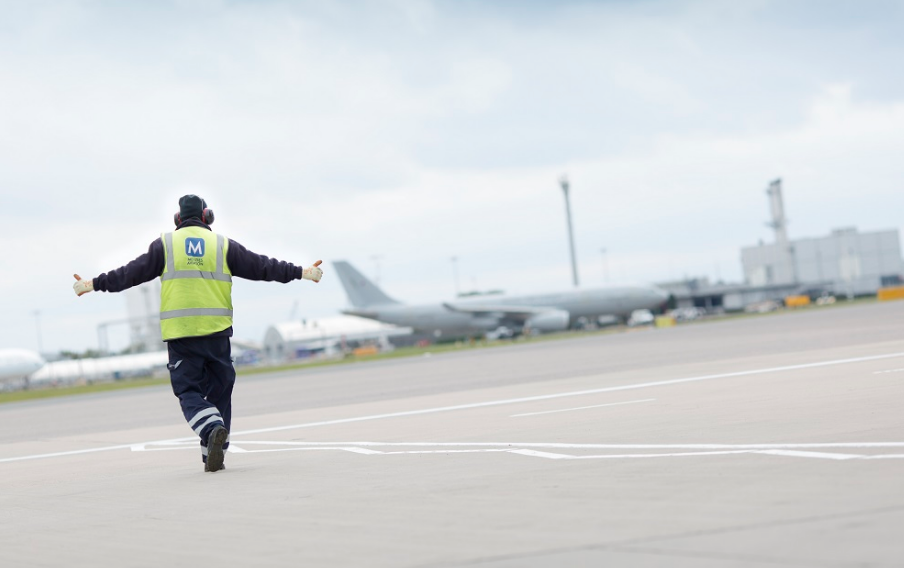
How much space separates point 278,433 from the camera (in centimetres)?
1287

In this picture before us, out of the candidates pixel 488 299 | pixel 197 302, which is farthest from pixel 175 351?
pixel 488 299

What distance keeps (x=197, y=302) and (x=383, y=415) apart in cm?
539

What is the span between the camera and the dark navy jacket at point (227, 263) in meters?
9.07

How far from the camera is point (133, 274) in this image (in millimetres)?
9055

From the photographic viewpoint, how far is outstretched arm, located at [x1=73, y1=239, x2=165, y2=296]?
9.05 m

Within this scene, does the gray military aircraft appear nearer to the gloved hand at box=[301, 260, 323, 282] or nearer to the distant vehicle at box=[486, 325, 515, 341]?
the distant vehicle at box=[486, 325, 515, 341]

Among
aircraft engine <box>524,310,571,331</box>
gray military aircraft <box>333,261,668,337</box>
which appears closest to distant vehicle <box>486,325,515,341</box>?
gray military aircraft <box>333,261,668,337</box>

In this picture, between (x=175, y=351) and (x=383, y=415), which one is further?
(x=383, y=415)

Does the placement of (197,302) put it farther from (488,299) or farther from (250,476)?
(488,299)

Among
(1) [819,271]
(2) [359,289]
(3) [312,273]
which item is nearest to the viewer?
(3) [312,273]

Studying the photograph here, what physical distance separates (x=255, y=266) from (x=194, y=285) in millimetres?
532

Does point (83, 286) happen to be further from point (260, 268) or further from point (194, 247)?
point (260, 268)

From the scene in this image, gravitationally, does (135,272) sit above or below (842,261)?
below

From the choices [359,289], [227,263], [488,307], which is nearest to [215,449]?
[227,263]
